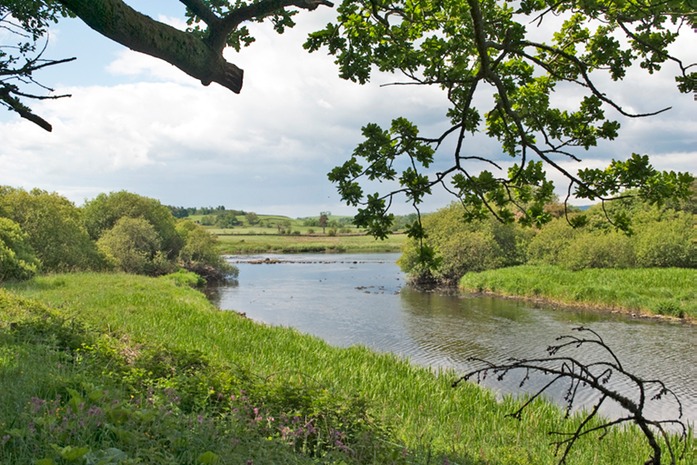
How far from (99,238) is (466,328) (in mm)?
30133

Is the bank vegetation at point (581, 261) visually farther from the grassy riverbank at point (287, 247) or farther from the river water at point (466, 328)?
the grassy riverbank at point (287, 247)

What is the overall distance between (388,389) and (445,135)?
6299 mm

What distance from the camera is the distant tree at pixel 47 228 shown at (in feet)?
99.0

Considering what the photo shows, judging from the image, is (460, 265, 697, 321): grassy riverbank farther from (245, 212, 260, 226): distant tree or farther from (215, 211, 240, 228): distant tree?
(245, 212, 260, 226): distant tree

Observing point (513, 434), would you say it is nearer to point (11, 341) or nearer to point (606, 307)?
point (11, 341)

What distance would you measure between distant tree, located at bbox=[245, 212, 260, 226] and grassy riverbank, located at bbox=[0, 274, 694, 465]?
149 meters

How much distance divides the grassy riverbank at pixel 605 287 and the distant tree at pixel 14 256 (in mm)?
26931

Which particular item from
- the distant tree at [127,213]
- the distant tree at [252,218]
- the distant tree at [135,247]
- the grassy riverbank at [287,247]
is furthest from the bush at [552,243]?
the distant tree at [252,218]

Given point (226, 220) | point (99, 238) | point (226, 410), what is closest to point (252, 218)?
point (226, 220)

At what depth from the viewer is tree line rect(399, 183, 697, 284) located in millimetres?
33031

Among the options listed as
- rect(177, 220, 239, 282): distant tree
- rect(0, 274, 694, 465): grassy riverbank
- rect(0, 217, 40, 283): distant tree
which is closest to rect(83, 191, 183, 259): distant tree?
rect(177, 220, 239, 282): distant tree

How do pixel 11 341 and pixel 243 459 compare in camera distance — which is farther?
pixel 11 341

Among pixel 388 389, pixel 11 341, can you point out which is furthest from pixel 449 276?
pixel 11 341

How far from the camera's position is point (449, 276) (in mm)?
42406
